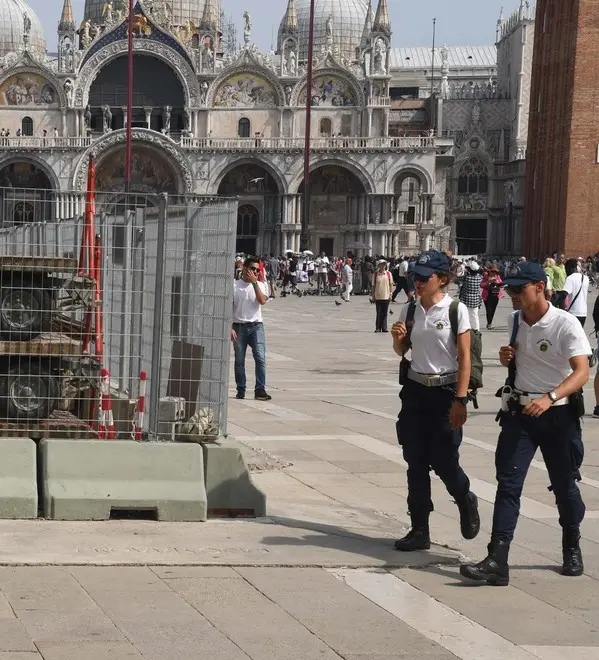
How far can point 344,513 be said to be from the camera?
9.57m

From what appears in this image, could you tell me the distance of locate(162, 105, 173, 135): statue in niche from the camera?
246ft

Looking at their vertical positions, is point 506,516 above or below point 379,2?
below

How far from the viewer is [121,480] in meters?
9.02

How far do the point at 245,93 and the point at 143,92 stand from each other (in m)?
5.32

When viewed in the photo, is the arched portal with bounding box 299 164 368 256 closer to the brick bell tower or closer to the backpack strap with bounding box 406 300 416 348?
the brick bell tower

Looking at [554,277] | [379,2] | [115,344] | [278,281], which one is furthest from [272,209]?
[115,344]

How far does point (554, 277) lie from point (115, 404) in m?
15.4

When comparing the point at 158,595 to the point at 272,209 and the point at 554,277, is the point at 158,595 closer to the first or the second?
the point at 554,277

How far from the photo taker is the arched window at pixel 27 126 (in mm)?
75500

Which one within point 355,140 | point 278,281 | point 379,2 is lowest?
point 278,281

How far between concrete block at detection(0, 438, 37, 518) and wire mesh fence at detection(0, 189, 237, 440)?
0.32 metres

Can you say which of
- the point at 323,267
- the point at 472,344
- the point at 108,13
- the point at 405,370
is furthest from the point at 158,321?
the point at 108,13

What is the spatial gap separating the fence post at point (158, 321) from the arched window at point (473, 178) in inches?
3330

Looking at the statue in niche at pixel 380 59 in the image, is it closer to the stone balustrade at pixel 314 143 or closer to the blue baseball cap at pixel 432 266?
the stone balustrade at pixel 314 143
